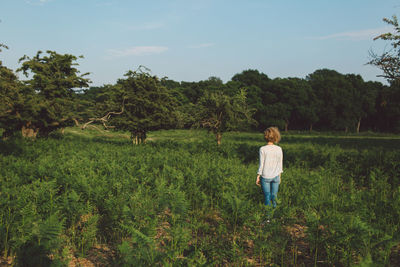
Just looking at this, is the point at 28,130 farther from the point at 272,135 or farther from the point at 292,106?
the point at 292,106

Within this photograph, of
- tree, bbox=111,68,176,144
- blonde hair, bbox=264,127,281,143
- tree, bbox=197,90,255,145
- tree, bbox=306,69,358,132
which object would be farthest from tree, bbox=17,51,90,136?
tree, bbox=306,69,358,132

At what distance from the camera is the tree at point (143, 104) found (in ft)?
56.2

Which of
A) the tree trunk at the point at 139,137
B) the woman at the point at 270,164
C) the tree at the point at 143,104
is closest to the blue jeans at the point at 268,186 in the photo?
the woman at the point at 270,164

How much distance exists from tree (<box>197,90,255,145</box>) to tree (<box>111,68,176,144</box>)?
8.88ft

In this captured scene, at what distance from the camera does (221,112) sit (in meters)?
16.0

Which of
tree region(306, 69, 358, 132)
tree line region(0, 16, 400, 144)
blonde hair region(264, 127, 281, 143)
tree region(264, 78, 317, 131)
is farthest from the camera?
tree region(264, 78, 317, 131)

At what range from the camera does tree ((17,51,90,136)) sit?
A: 53.6ft

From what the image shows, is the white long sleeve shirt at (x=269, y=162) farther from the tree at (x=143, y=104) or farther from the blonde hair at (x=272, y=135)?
the tree at (x=143, y=104)

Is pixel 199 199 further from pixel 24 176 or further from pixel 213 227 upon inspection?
pixel 24 176

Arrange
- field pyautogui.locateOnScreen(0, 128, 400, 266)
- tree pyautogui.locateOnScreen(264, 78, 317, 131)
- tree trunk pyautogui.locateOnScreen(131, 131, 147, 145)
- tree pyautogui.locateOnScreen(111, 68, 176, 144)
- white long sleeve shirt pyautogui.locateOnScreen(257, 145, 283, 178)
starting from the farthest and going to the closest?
tree pyautogui.locateOnScreen(264, 78, 317, 131) < tree trunk pyautogui.locateOnScreen(131, 131, 147, 145) < tree pyautogui.locateOnScreen(111, 68, 176, 144) < white long sleeve shirt pyautogui.locateOnScreen(257, 145, 283, 178) < field pyautogui.locateOnScreen(0, 128, 400, 266)

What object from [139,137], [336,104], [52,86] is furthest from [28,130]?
[336,104]

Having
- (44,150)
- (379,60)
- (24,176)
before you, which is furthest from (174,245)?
(44,150)

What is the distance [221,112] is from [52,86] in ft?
34.5

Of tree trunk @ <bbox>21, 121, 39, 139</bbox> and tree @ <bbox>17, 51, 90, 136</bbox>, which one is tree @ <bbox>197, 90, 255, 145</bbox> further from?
tree trunk @ <bbox>21, 121, 39, 139</bbox>
